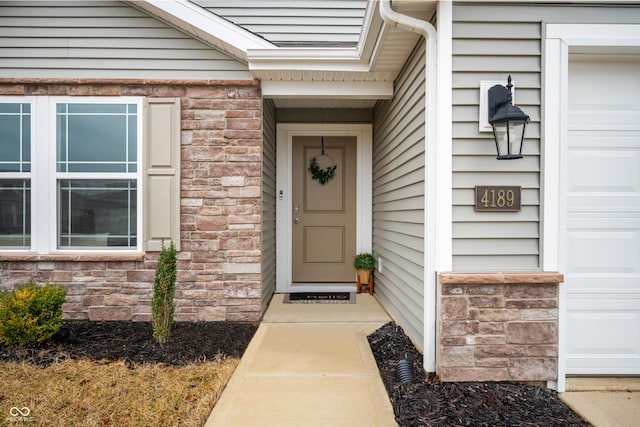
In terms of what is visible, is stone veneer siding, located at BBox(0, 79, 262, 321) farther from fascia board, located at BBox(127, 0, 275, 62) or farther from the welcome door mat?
the welcome door mat

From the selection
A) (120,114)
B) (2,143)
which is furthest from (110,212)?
(2,143)

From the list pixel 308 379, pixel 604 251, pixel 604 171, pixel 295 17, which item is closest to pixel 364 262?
pixel 308 379

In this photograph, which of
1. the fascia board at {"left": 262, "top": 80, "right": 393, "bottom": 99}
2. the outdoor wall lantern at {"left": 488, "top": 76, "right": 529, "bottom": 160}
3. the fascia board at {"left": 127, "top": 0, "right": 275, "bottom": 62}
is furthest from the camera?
the fascia board at {"left": 262, "top": 80, "right": 393, "bottom": 99}

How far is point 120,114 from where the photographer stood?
3572 millimetres

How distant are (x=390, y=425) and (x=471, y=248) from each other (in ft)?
3.61

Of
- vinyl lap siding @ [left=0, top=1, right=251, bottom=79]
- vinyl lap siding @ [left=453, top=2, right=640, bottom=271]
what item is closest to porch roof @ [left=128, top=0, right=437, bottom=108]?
vinyl lap siding @ [left=0, top=1, right=251, bottom=79]

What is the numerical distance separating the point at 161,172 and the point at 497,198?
280 cm

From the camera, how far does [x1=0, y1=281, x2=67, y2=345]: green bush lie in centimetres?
283

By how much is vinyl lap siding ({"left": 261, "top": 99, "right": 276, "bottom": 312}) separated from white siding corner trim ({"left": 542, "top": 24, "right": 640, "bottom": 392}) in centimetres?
245

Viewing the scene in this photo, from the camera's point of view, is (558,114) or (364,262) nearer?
(558,114)

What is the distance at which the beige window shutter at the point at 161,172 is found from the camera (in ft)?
→ 11.6

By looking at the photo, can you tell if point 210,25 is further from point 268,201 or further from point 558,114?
point 558,114

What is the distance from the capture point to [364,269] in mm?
4637

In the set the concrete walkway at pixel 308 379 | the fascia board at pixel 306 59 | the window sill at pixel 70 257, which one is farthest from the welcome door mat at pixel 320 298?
the fascia board at pixel 306 59
